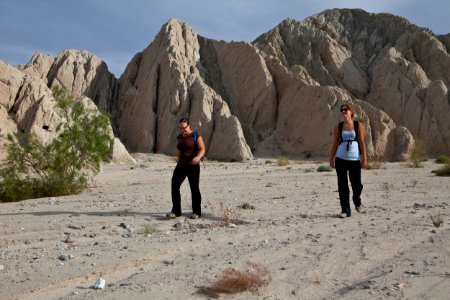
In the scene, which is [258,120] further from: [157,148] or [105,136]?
[105,136]

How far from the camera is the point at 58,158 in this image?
12547 millimetres

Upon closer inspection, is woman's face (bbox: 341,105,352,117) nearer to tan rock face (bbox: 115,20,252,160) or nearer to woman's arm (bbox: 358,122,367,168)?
woman's arm (bbox: 358,122,367,168)

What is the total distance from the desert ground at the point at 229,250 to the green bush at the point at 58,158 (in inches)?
123

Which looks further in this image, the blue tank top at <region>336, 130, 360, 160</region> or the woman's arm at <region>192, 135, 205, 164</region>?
the woman's arm at <region>192, 135, 205, 164</region>

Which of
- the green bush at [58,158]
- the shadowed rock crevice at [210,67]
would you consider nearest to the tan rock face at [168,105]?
the shadowed rock crevice at [210,67]

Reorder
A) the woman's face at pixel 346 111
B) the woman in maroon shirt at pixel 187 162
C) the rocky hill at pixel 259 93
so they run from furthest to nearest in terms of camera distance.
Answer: the rocky hill at pixel 259 93 < the woman in maroon shirt at pixel 187 162 < the woman's face at pixel 346 111

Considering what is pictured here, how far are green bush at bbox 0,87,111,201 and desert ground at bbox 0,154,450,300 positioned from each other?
10.3 ft

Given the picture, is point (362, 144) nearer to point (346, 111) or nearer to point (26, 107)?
point (346, 111)

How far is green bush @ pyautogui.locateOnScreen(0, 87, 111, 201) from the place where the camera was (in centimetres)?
1219

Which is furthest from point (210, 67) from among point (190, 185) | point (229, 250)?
point (229, 250)

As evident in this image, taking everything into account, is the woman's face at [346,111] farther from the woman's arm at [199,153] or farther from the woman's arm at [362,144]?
the woman's arm at [199,153]

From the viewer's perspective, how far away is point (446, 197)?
957 cm

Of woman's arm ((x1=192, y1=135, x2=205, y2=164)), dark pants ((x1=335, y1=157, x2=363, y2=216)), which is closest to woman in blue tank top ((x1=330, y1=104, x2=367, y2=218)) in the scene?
dark pants ((x1=335, y1=157, x2=363, y2=216))

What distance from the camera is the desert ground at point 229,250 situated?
388 cm
